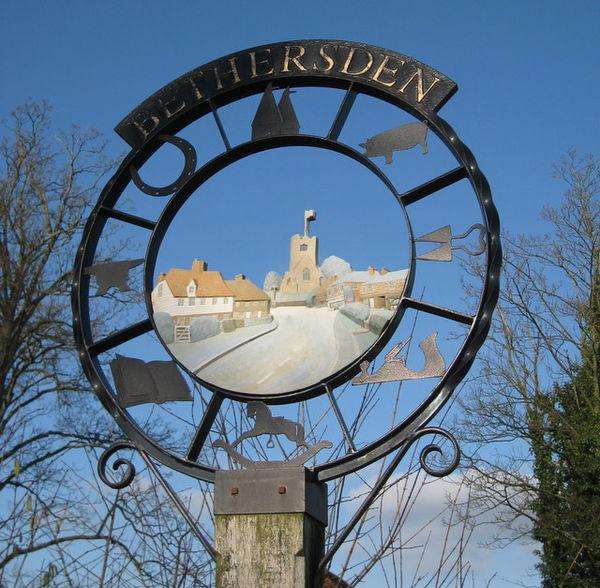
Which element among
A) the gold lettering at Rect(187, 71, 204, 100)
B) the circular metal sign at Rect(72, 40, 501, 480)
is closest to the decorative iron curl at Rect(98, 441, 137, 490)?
the circular metal sign at Rect(72, 40, 501, 480)

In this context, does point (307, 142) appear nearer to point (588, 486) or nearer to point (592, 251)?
point (588, 486)

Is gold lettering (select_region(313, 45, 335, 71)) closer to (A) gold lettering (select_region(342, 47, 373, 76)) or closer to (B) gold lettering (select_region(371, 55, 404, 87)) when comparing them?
(A) gold lettering (select_region(342, 47, 373, 76))

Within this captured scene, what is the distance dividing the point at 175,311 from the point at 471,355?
4.60 feet

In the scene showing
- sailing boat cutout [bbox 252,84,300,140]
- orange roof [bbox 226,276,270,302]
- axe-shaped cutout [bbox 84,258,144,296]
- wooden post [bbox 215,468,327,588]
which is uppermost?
sailing boat cutout [bbox 252,84,300,140]

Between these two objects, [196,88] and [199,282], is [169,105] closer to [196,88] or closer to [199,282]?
[196,88]

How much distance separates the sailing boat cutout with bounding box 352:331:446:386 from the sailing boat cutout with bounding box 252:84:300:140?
128cm

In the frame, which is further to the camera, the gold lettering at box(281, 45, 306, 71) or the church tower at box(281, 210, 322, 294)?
the gold lettering at box(281, 45, 306, 71)

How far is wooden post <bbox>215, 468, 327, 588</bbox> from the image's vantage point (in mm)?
3814

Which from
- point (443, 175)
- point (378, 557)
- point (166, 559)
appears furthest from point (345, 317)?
point (166, 559)

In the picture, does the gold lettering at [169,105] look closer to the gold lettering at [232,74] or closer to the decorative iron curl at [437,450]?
the gold lettering at [232,74]

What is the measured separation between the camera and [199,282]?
446cm

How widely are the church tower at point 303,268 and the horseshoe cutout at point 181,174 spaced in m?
0.71

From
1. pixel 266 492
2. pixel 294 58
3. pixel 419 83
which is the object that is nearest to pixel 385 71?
pixel 419 83

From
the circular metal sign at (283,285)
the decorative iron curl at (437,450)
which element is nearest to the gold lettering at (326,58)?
the circular metal sign at (283,285)
